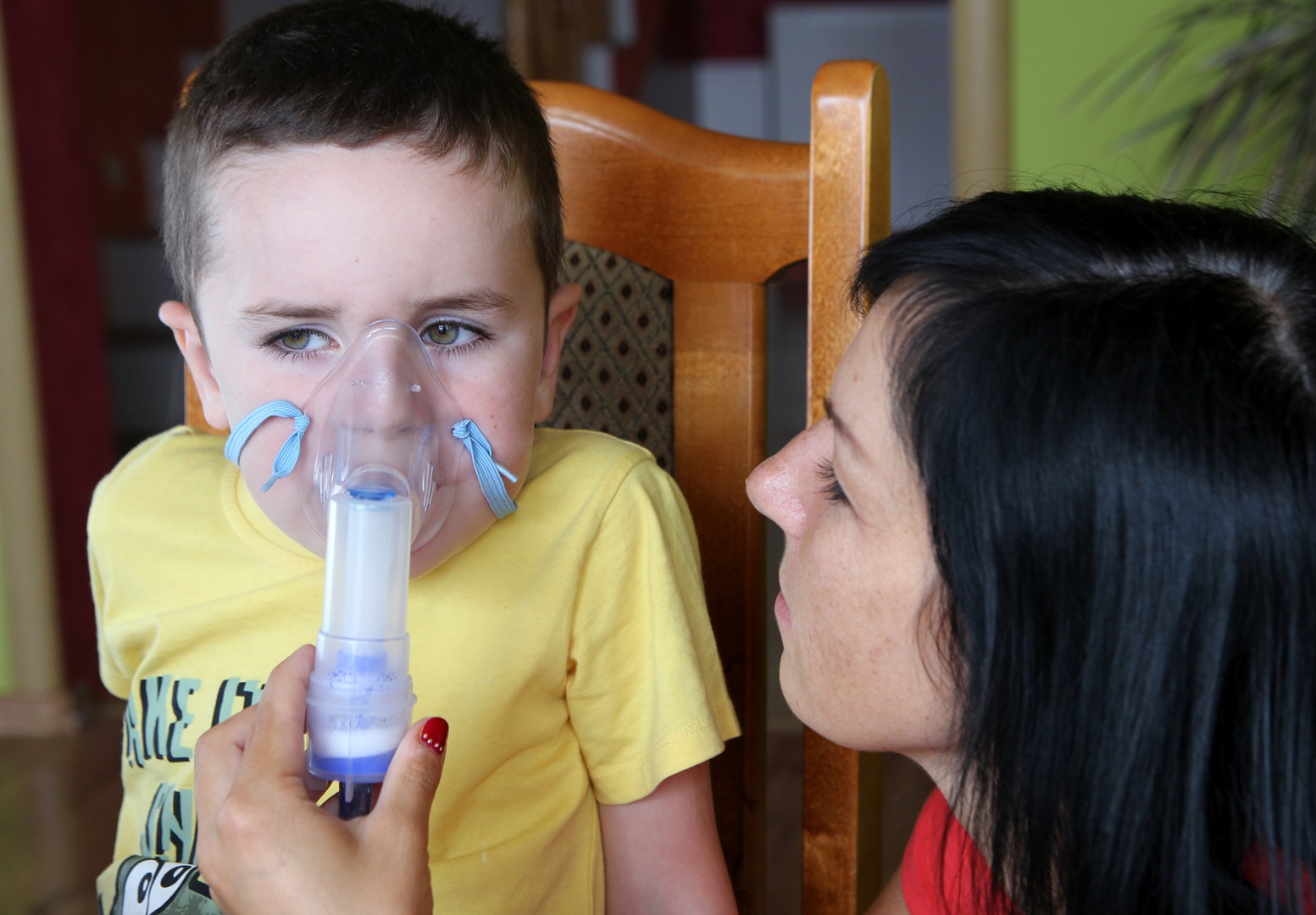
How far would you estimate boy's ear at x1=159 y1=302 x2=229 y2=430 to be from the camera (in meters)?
0.88

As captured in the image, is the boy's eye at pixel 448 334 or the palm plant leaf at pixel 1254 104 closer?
the boy's eye at pixel 448 334

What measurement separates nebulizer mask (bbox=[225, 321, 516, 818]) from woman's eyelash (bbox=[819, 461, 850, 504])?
21cm

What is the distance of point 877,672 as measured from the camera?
0.74 metres

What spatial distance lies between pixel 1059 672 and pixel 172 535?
0.66 m

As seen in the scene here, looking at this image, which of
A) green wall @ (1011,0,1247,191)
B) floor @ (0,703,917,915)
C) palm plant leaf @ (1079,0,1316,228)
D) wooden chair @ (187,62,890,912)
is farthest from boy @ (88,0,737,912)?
green wall @ (1011,0,1247,191)

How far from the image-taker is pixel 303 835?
0.61 m

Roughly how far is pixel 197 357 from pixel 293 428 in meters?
0.15

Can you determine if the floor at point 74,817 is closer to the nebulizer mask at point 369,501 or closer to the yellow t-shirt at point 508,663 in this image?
the yellow t-shirt at point 508,663

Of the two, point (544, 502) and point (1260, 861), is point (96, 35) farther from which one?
point (1260, 861)

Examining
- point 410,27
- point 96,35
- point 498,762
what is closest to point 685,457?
point 498,762

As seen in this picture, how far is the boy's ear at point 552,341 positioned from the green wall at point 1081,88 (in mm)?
1627

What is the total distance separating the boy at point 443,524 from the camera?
2.51ft

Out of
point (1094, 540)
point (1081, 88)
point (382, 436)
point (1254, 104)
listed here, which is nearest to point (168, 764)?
point (382, 436)

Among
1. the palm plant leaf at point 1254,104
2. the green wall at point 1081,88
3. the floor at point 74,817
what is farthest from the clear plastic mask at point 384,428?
the green wall at point 1081,88
